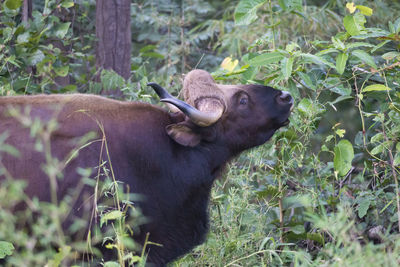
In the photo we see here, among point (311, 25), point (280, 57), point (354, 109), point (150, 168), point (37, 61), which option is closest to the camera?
point (150, 168)

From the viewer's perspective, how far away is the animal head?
5320 millimetres

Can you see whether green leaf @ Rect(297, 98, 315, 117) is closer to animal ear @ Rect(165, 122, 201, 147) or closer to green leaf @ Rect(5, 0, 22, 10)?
animal ear @ Rect(165, 122, 201, 147)

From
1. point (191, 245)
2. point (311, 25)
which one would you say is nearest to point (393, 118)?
point (191, 245)

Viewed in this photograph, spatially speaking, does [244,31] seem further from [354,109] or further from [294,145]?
[294,145]

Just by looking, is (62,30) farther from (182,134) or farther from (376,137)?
(376,137)

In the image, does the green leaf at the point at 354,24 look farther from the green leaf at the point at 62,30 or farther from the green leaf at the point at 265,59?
the green leaf at the point at 62,30

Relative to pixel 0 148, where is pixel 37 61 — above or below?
below

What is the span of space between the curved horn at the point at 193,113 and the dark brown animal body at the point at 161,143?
0.01m

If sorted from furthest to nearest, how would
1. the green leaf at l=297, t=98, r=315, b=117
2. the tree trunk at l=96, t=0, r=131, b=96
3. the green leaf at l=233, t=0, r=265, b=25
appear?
the tree trunk at l=96, t=0, r=131, b=96, the green leaf at l=233, t=0, r=265, b=25, the green leaf at l=297, t=98, r=315, b=117

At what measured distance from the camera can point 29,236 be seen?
4.75 m

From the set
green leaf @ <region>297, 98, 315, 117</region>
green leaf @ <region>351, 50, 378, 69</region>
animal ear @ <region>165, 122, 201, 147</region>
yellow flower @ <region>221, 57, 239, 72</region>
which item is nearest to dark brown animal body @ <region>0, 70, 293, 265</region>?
animal ear @ <region>165, 122, 201, 147</region>

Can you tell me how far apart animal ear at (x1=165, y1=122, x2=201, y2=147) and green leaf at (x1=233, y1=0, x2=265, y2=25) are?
1355 mm

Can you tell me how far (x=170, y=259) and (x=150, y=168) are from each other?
2.54 feet

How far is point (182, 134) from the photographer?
520 centimetres
